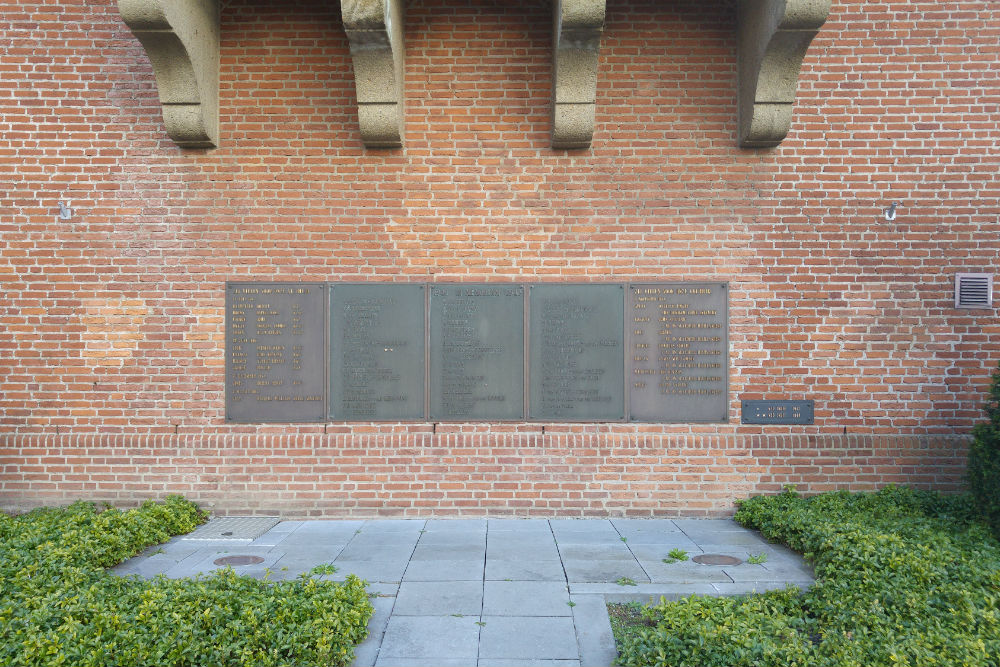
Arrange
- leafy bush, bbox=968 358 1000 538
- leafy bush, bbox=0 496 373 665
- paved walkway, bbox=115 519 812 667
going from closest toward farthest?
leafy bush, bbox=0 496 373 665
paved walkway, bbox=115 519 812 667
leafy bush, bbox=968 358 1000 538

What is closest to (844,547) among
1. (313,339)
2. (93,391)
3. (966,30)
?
(313,339)

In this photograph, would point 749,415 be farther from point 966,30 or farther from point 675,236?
point 966,30

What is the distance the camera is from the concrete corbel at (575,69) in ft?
→ 20.7

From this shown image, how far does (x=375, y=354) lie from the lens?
7.14 metres

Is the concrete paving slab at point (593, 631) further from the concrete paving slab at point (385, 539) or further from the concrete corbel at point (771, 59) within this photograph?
the concrete corbel at point (771, 59)

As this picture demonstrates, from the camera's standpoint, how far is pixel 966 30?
7121 millimetres

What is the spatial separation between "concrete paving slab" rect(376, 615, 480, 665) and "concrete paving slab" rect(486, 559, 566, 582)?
0.82 meters

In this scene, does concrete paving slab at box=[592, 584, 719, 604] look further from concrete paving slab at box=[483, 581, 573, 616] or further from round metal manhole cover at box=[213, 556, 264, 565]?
round metal manhole cover at box=[213, 556, 264, 565]

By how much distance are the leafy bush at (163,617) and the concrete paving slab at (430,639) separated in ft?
0.71

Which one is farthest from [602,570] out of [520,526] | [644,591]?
[520,526]

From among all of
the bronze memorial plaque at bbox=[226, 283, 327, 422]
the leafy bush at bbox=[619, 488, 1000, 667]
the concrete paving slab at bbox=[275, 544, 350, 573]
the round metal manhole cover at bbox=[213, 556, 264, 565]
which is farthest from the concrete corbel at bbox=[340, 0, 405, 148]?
the leafy bush at bbox=[619, 488, 1000, 667]

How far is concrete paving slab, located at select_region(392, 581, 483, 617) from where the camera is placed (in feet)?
15.0

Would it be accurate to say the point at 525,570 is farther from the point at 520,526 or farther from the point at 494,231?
the point at 494,231

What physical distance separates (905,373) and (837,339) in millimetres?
861
